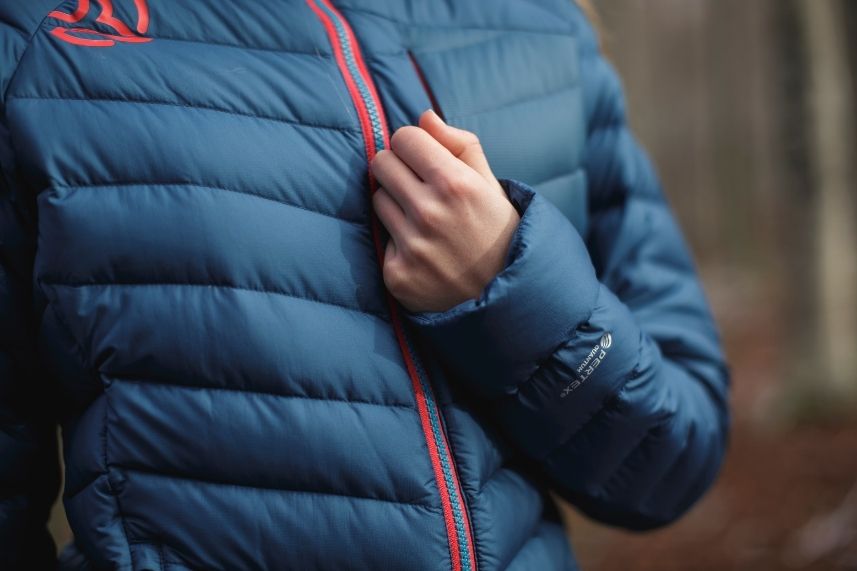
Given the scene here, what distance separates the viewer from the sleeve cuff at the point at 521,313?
1.13 m

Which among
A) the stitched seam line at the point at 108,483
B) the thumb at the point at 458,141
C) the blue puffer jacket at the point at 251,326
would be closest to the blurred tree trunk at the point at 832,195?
the blue puffer jacket at the point at 251,326

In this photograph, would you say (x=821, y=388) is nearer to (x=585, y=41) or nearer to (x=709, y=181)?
(x=585, y=41)

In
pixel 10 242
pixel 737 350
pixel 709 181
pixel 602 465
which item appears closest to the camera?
pixel 10 242

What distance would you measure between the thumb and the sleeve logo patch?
29 centimetres

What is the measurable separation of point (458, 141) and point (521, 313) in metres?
0.26

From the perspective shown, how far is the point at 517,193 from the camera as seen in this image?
1.22 meters

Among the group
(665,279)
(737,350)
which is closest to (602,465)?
(665,279)

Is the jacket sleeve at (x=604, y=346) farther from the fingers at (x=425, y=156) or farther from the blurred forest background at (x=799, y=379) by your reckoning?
the blurred forest background at (x=799, y=379)

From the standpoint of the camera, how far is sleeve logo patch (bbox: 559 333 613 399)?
120 cm

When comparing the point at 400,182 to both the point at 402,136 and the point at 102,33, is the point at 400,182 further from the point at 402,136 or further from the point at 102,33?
the point at 102,33

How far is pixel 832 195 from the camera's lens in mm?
4121

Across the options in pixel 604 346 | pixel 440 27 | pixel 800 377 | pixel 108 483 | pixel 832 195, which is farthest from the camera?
pixel 800 377

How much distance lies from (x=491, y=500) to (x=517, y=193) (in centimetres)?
44

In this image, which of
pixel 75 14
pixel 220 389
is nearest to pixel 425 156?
pixel 220 389
